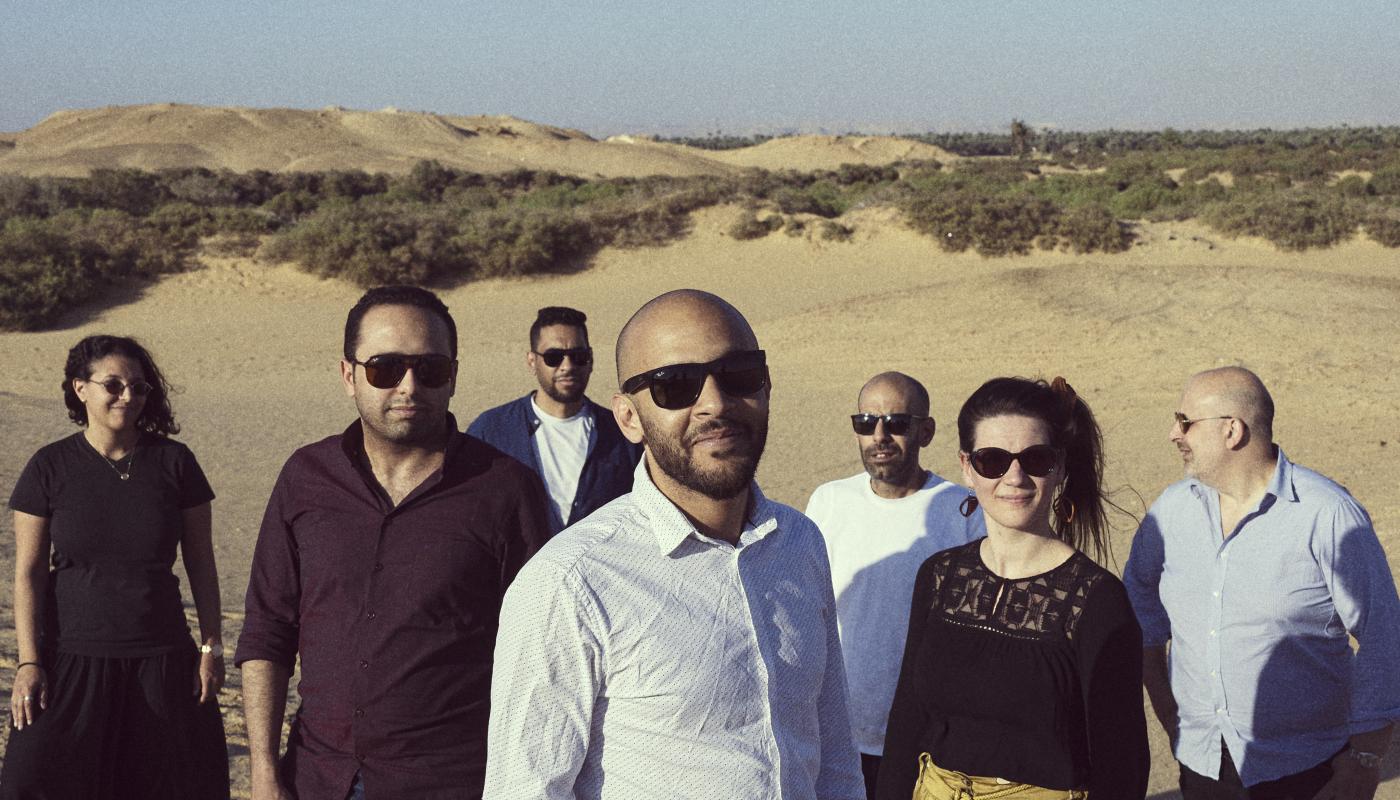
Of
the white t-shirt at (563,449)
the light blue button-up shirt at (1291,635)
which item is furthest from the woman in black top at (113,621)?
the light blue button-up shirt at (1291,635)

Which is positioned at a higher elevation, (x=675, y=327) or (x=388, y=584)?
(x=675, y=327)

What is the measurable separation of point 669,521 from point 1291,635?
236 cm

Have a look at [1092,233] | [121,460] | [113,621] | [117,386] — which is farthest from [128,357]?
[1092,233]

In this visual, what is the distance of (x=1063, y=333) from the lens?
62.5 feet

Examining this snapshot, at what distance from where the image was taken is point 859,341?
1989cm

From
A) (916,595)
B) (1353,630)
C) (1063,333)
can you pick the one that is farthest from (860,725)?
(1063,333)

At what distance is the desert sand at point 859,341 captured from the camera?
43.8 feet

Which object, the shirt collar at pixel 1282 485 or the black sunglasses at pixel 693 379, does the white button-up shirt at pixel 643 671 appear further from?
the shirt collar at pixel 1282 485

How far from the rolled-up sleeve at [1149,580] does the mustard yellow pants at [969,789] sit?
1.28m

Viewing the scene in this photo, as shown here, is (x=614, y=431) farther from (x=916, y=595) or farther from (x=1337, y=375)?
(x=1337, y=375)

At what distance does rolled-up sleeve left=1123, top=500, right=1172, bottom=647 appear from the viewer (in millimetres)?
4047

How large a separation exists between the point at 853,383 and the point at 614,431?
12.9 m

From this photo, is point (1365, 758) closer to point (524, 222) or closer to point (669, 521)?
point (669, 521)

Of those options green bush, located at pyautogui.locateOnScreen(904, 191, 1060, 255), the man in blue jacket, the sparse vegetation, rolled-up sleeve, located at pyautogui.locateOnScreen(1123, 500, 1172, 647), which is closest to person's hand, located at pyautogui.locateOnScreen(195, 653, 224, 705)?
the man in blue jacket
